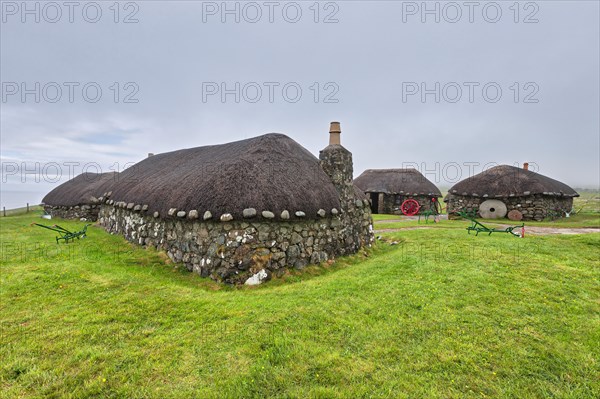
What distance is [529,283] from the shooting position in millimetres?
7328

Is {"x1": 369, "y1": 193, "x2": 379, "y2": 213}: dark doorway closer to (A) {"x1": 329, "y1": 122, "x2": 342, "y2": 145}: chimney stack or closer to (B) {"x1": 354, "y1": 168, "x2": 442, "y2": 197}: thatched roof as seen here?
(B) {"x1": 354, "y1": 168, "x2": 442, "y2": 197}: thatched roof

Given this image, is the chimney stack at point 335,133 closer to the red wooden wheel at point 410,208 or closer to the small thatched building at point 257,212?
the small thatched building at point 257,212

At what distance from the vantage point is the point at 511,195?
74.6 ft

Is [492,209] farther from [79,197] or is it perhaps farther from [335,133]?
[79,197]

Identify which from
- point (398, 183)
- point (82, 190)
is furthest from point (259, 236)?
point (398, 183)

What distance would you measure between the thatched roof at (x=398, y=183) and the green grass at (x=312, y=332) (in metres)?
22.5

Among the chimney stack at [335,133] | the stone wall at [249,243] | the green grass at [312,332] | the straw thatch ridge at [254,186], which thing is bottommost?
the green grass at [312,332]

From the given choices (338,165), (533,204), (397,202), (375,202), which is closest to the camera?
(338,165)

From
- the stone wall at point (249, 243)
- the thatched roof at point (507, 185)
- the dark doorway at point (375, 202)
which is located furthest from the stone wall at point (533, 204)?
the stone wall at point (249, 243)

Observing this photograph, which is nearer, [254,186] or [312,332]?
[312,332]

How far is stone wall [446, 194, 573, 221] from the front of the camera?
22.4 metres

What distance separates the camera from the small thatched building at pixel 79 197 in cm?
2331

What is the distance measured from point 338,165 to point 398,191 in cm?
2143

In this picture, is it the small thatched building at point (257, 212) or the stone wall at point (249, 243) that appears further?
the small thatched building at point (257, 212)
